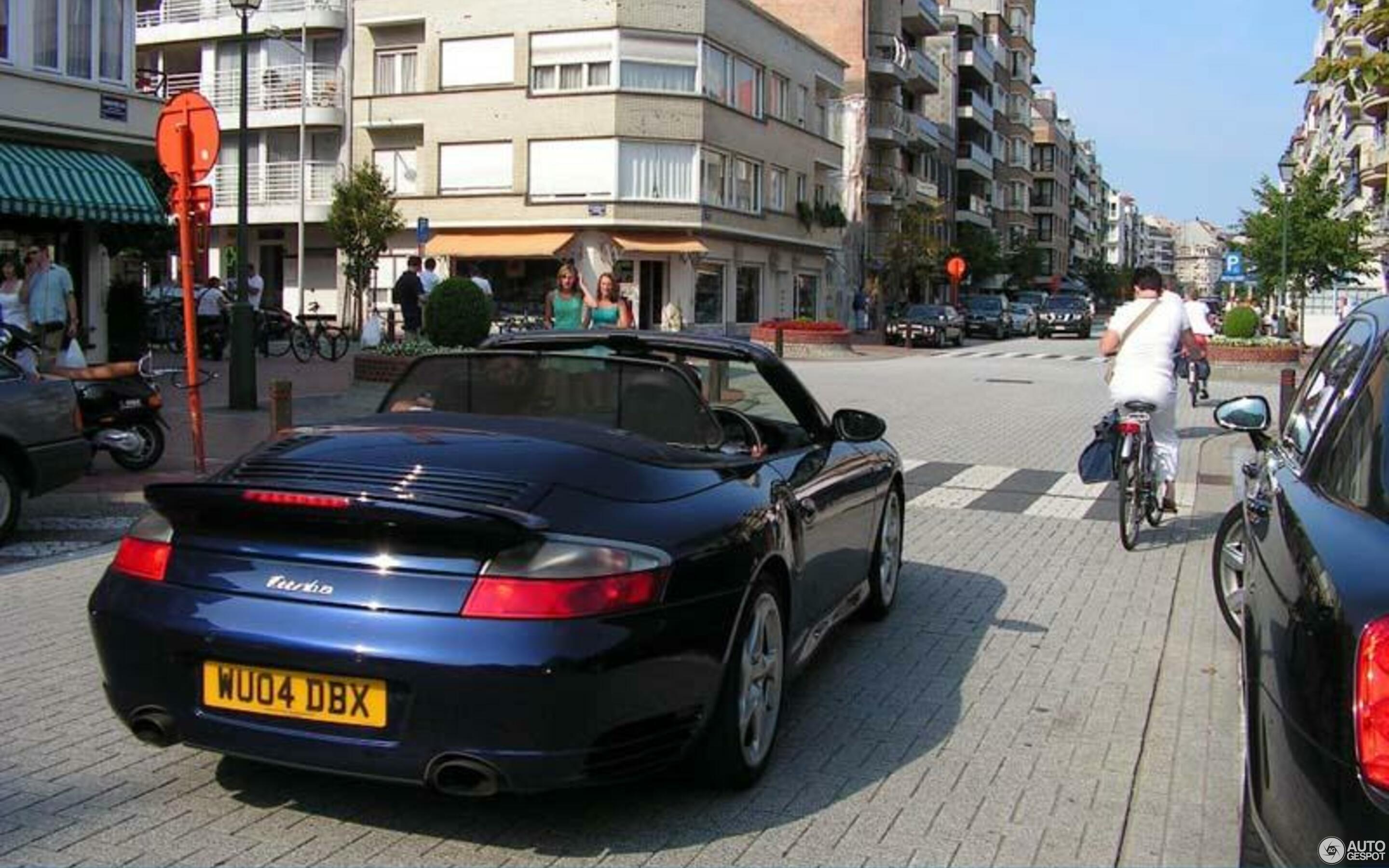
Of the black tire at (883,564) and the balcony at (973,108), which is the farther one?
the balcony at (973,108)

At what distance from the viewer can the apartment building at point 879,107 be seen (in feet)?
192

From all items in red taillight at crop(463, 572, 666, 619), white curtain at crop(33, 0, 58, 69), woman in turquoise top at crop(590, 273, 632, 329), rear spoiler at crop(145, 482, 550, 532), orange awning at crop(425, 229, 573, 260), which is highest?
white curtain at crop(33, 0, 58, 69)

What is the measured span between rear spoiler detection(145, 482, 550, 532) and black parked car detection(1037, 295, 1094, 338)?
5053cm

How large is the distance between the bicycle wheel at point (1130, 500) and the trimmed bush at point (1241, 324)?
72.8 ft

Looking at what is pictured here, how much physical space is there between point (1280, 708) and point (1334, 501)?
26.1 inches

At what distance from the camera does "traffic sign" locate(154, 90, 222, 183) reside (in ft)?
31.7

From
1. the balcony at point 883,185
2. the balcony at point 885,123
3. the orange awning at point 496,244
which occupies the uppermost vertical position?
the balcony at point 885,123

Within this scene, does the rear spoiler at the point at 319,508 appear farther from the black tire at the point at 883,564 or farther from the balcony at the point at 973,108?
the balcony at the point at 973,108

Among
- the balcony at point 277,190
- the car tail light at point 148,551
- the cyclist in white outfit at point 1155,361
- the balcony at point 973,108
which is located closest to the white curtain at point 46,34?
the cyclist in white outfit at point 1155,361

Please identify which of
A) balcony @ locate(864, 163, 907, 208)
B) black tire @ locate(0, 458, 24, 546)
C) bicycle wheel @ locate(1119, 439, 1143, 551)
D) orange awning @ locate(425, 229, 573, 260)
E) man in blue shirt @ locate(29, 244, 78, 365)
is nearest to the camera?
black tire @ locate(0, 458, 24, 546)

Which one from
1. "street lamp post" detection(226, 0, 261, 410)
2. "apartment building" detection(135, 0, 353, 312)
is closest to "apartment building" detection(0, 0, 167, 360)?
"street lamp post" detection(226, 0, 261, 410)

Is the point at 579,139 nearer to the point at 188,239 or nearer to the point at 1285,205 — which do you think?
the point at 1285,205

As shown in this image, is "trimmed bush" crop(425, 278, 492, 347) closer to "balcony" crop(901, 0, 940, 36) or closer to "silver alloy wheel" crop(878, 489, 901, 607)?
"silver alloy wheel" crop(878, 489, 901, 607)

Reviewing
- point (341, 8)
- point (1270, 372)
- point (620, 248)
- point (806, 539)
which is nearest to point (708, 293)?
point (620, 248)
